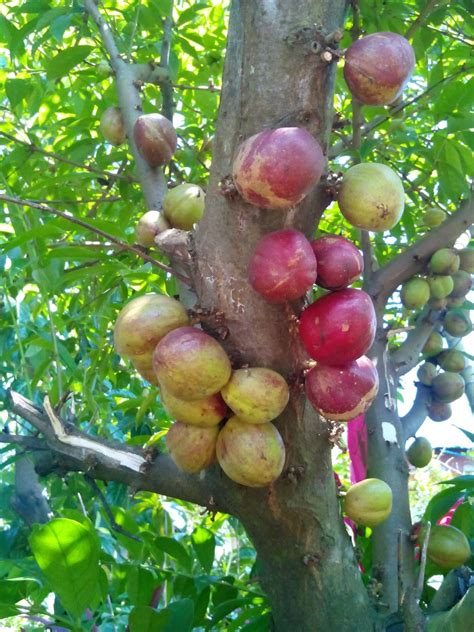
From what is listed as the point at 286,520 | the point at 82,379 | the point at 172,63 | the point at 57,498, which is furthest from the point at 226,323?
the point at 57,498

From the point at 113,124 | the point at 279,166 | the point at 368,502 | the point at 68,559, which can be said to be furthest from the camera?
the point at 113,124

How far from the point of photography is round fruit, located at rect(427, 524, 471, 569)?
1.47 meters

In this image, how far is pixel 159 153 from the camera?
173cm

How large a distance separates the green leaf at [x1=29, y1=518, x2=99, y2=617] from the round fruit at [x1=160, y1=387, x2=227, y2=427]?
224mm

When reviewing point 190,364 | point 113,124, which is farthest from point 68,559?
point 113,124

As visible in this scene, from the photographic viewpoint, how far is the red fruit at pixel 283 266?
105cm

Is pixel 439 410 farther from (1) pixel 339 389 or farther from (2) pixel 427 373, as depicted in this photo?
(1) pixel 339 389

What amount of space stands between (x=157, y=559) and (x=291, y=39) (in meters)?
1.08

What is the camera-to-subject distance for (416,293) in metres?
2.24

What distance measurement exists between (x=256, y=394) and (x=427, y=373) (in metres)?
1.63

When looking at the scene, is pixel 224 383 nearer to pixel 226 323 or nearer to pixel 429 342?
pixel 226 323

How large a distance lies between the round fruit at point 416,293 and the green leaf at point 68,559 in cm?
139

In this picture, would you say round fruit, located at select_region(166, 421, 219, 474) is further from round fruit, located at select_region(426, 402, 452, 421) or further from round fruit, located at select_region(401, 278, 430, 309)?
round fruit, located at select_region(426, 402, 452, 421)

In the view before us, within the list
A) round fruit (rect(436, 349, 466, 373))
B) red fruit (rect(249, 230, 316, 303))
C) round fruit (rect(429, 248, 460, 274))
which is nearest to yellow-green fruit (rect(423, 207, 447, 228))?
round fruit (rect(429, 248, 460, 274))
